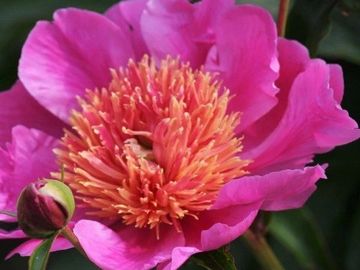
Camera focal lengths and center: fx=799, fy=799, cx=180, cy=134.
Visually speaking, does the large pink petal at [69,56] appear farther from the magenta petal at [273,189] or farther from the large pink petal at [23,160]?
the magenta petal at [273,189]

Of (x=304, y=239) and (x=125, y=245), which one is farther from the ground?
(x=125, y=245)

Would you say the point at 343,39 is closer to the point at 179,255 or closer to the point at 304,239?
the point at 304,239

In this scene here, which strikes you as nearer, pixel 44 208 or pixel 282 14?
pixel 44 208

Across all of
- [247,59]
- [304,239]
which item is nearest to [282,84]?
[247,59]

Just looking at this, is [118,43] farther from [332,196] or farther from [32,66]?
[332,196]

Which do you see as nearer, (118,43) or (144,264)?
(144,264)

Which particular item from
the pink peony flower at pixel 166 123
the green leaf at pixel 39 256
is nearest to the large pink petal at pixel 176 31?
the pink peony flower at pixel 166 123

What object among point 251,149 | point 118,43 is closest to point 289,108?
point 251,149

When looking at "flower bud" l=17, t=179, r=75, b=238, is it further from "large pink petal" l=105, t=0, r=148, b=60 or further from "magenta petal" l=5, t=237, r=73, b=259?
"large pink petal" l=105, t=0, r=148, b=60
